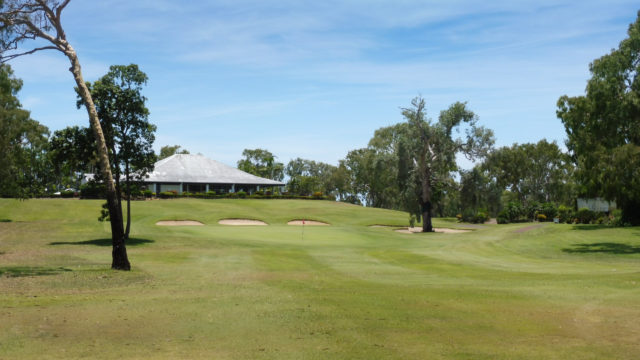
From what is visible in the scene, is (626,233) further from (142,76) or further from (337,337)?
(337,337)

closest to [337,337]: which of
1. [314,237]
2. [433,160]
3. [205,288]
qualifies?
[205,288]

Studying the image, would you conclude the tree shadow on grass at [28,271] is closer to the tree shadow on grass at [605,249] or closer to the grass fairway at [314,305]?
the grass fairway at [314,305]

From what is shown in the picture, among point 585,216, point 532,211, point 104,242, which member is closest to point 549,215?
point 532,211

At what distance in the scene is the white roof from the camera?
94.2 meters

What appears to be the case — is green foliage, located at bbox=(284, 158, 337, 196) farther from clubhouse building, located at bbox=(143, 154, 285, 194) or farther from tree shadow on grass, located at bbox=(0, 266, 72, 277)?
tree shadow on grass, located at bbox=(0, 266, 72, 277)

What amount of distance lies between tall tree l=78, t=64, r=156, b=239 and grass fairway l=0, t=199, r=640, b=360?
23.7 ft

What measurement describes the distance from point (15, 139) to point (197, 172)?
42.1 meters

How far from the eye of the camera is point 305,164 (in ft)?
542

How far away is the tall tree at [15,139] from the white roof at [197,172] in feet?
91.0

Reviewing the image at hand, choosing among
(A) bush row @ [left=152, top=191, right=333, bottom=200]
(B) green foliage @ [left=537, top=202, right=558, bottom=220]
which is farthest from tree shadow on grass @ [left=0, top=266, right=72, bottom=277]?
(B) green foliage @ [left=537, top=202, right=558, bottom=220]

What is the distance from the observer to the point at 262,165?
149 metres

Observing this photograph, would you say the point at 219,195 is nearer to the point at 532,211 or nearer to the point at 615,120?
the point at 532,211

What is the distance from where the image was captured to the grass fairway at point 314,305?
9.02 m

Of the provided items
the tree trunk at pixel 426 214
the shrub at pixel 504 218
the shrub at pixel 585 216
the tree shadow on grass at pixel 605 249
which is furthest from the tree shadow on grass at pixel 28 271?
the shrub at pixel 504 218
